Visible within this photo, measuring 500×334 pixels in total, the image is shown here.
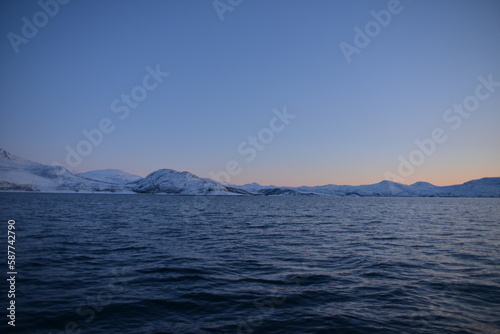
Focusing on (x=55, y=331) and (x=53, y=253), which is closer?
(x=55, y=331)

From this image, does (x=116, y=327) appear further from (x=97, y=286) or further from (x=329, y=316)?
(x=329, y=316)

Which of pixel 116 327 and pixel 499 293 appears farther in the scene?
pixel 499 293

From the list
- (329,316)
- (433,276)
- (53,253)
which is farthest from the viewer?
(53,253)

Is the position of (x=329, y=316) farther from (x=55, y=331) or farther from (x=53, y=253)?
(x=53, y=253)

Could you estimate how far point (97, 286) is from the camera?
14.7 meters

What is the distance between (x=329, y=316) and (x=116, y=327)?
29.5 feet

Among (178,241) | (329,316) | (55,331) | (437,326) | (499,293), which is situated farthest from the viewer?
(178,241)

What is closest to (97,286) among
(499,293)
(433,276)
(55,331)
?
(55,331)

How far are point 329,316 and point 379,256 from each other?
1391 cm

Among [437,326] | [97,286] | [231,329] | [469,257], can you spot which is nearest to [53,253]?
[97,286]

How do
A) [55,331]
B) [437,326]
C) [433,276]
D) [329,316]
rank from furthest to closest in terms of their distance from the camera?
[433,276] → [329,316] → [437,326] → [55,331]

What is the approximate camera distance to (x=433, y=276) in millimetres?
17359

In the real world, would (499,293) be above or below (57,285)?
below

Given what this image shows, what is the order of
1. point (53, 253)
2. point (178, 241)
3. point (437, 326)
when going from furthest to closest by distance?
1. point (178, 241)
2. point (53, 253)
3. point (437, 326)
